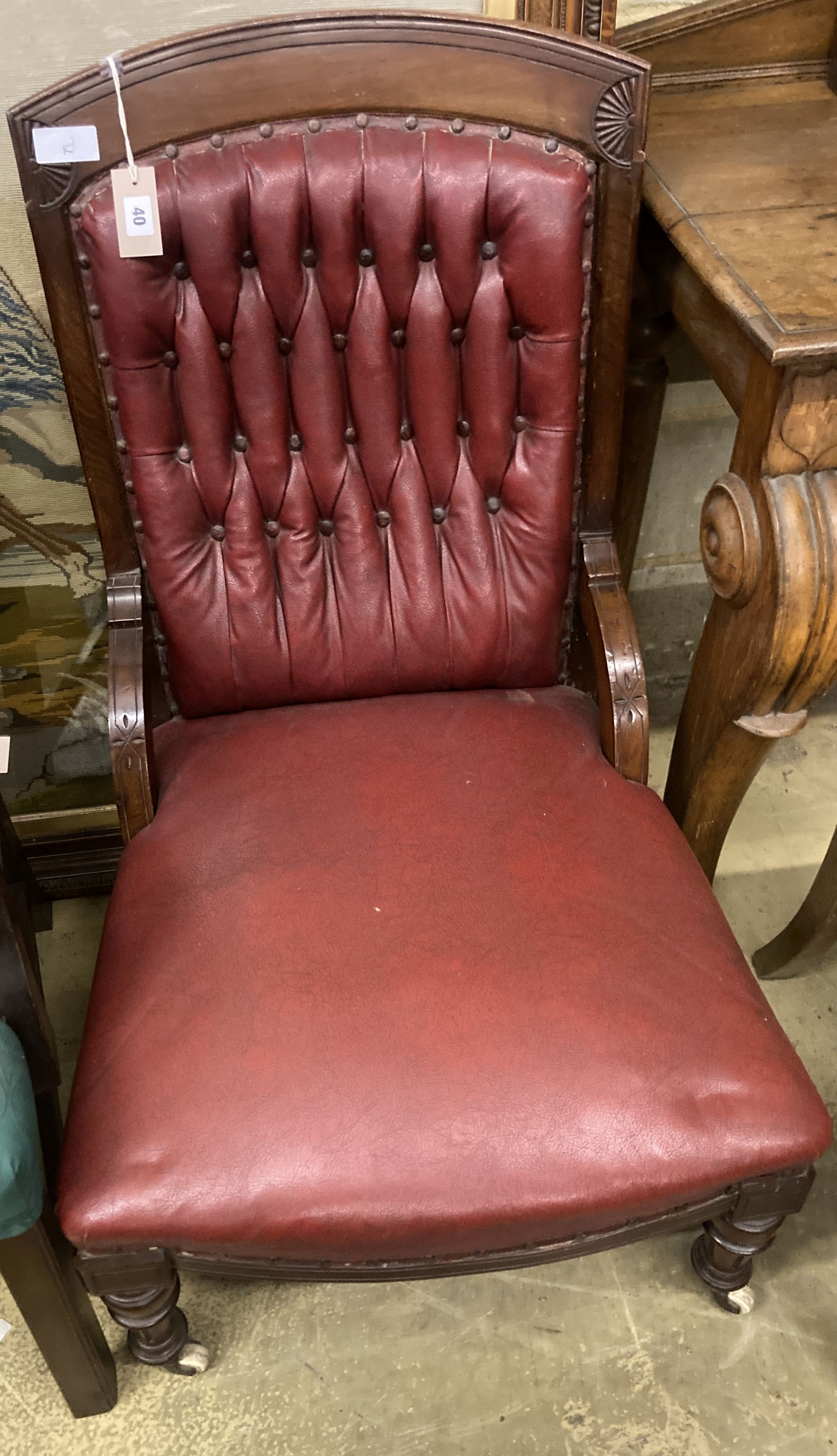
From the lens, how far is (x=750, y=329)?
932mm

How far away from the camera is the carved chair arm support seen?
113cm

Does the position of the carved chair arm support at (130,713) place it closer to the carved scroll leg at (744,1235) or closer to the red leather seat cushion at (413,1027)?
the red leather seat cushion at (413,1027)

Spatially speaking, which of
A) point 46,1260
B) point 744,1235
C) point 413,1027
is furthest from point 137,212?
point 744,1235

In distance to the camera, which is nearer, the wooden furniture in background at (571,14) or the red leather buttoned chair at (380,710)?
the red leather buttoned chair at (380,710)

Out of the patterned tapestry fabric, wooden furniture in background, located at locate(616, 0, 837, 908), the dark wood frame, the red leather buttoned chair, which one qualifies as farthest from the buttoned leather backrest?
the dark wood frame

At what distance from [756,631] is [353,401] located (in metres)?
0.47

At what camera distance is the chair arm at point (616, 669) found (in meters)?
1.17

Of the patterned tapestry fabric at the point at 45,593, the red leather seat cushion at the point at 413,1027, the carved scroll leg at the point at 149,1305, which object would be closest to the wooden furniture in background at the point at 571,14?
the patterned tapestry fabric at the point at 45,593

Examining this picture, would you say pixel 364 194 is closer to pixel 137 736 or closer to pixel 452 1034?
pixel 137 736

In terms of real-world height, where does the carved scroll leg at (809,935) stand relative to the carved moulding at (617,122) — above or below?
below

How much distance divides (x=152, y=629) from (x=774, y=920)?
1.07 meters

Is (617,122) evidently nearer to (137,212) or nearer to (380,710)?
(137,212)

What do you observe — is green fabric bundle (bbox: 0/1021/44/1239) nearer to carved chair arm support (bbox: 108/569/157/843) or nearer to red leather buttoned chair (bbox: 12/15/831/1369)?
red leather buttoned chair (bbox: 12/15/831/1369)

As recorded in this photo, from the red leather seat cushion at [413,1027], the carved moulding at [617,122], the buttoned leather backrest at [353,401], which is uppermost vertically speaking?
the carved moulding at [617,122]
